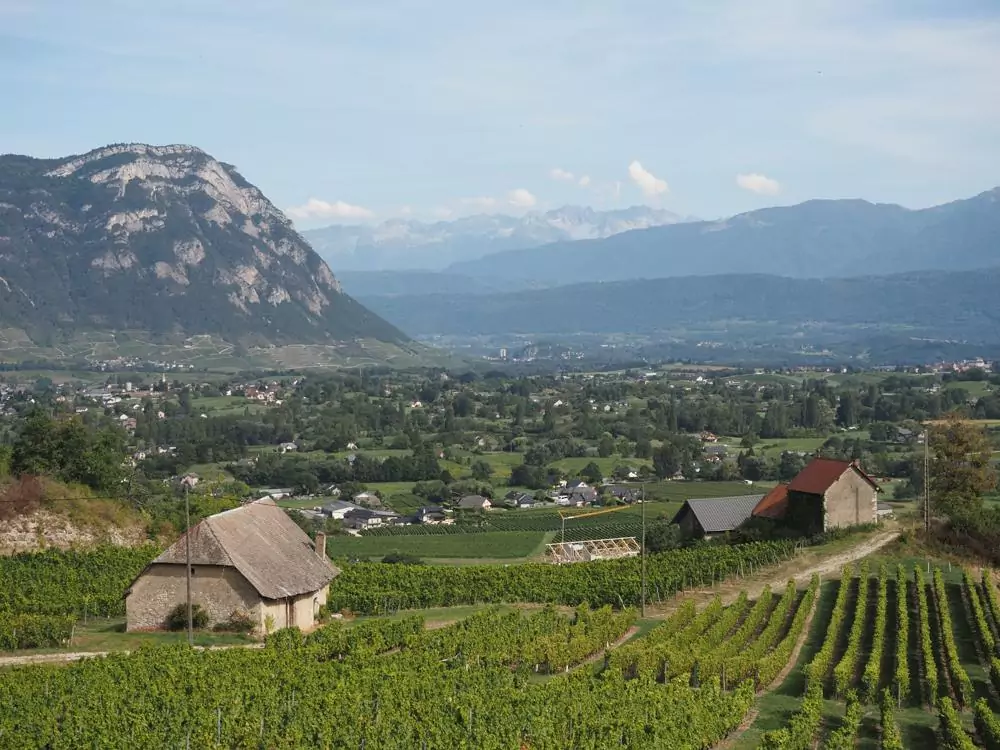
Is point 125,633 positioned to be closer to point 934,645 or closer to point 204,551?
point 204,551

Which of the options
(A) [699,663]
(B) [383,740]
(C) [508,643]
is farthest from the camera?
(C) [508,643]

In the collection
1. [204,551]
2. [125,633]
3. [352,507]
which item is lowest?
[352,507]

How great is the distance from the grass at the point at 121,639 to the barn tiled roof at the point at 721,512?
110ft

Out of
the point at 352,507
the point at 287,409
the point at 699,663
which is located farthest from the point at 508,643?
the point at 287,409

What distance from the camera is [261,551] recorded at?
133 ft

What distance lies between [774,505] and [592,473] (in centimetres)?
5663

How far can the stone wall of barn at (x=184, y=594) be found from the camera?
1500 inches

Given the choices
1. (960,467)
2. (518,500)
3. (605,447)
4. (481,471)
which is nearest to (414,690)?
(960,467)

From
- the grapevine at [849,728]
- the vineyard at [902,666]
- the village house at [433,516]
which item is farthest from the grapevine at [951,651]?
the village house at [433,516]

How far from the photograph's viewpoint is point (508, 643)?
35.5m

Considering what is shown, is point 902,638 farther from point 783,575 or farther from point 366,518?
point 366,518

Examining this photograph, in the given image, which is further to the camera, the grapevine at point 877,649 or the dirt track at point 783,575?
the dirt track at point 783,575

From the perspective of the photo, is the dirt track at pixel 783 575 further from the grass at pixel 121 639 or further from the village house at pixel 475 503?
the village house at pixel 475 503

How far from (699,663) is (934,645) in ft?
30.8
